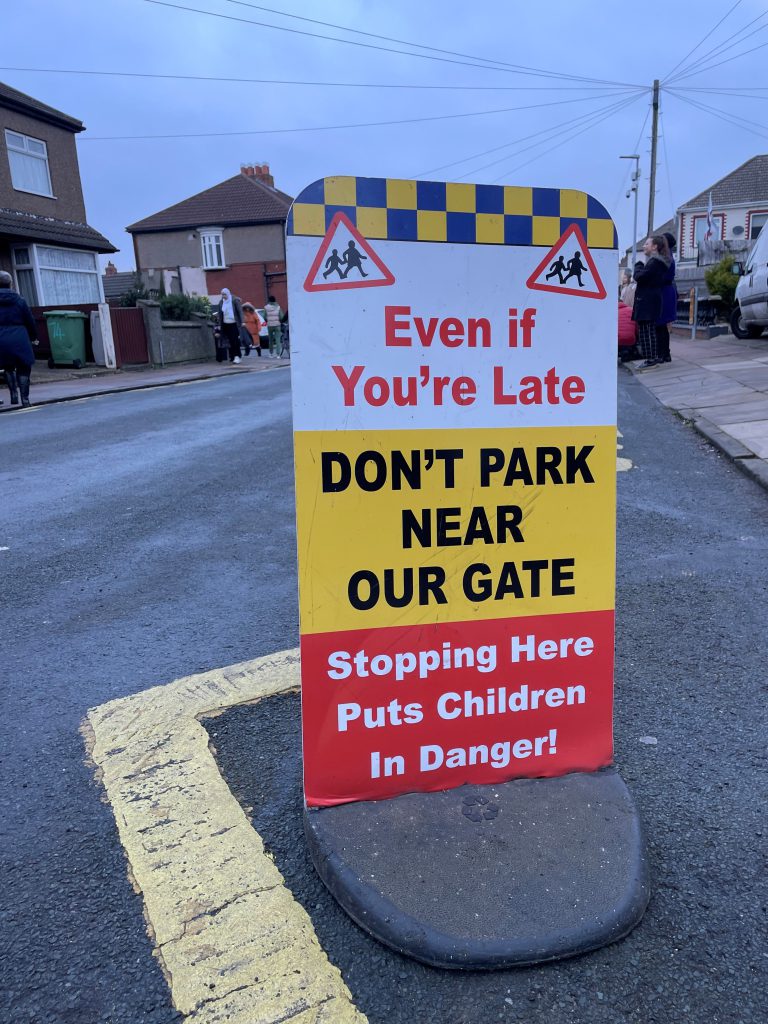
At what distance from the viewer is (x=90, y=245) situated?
80.6 feet

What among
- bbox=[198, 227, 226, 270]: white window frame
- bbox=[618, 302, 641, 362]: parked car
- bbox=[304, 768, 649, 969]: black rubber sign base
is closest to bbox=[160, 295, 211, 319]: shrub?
bbox=[618, 302, 641, 362]: parked car

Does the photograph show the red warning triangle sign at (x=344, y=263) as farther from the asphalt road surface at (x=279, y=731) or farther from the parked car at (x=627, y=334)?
the parked car at (x=627, y=334)

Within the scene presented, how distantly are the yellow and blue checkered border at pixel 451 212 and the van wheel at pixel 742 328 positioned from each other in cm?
1461

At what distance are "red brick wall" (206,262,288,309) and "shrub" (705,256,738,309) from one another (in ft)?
77.9

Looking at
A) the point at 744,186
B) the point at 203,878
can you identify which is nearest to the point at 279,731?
the point at 203,878

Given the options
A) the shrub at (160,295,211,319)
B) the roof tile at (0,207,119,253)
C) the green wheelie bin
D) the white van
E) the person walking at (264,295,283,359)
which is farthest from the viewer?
the person walking at (264,295,283,359)

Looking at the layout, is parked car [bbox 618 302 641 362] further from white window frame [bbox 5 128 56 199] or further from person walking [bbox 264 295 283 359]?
white window frame [bbox 5 128 56 199]

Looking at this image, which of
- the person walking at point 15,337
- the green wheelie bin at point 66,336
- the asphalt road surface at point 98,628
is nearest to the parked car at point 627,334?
the asphalt road surface at point 98,628

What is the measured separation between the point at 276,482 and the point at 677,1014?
5.16m

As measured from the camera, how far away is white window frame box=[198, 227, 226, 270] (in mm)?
40781

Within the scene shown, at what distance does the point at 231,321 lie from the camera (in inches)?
867

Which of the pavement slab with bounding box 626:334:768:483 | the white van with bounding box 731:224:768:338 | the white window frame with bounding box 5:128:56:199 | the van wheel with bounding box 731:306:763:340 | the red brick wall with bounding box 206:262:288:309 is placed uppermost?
the white window frame with bounding box 5:128:56:199

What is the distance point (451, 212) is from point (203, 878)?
5.72ft

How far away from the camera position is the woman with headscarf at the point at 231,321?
21.7m
